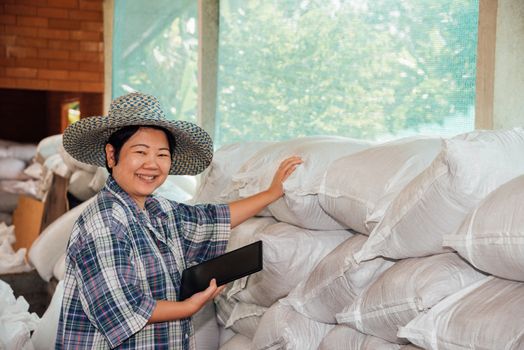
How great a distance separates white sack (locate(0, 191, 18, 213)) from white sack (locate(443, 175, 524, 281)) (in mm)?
6257

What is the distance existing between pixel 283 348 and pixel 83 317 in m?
0.52

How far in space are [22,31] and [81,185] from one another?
3035 mm

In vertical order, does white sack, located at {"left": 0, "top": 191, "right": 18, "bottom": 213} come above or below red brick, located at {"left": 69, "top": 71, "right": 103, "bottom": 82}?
below

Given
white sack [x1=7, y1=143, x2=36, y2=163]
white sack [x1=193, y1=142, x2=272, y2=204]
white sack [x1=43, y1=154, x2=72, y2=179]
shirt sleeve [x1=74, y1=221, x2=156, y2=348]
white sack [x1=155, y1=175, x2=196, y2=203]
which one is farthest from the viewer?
white sack [x1=7, y1=143, x2=36, y2=163]

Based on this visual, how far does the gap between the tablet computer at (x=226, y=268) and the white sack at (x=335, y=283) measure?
19 centimetres

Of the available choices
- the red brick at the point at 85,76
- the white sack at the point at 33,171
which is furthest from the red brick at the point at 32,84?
the white sack at the point at 33,171

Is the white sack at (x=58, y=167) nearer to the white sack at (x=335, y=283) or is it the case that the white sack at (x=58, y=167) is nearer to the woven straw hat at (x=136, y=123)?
the woven straw hat at (x=136, y=123)

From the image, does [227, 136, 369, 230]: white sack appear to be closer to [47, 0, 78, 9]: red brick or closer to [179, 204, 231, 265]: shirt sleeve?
[179, 204, 231, 265]: shirt sleeve

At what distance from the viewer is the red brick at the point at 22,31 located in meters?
7.21

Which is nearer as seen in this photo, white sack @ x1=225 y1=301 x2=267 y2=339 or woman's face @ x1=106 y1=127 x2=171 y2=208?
woman's face @ x1=106 y1=127 x2=171 y2=208

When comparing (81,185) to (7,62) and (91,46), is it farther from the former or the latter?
(7,62)

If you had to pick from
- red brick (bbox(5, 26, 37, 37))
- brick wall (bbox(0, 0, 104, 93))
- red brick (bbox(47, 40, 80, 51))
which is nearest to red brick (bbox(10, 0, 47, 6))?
brick wall (bbox(0, 0, 104, 93))

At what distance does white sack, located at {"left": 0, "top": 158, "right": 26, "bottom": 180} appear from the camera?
25.8 ft

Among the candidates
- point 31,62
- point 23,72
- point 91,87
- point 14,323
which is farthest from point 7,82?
point 14,323
